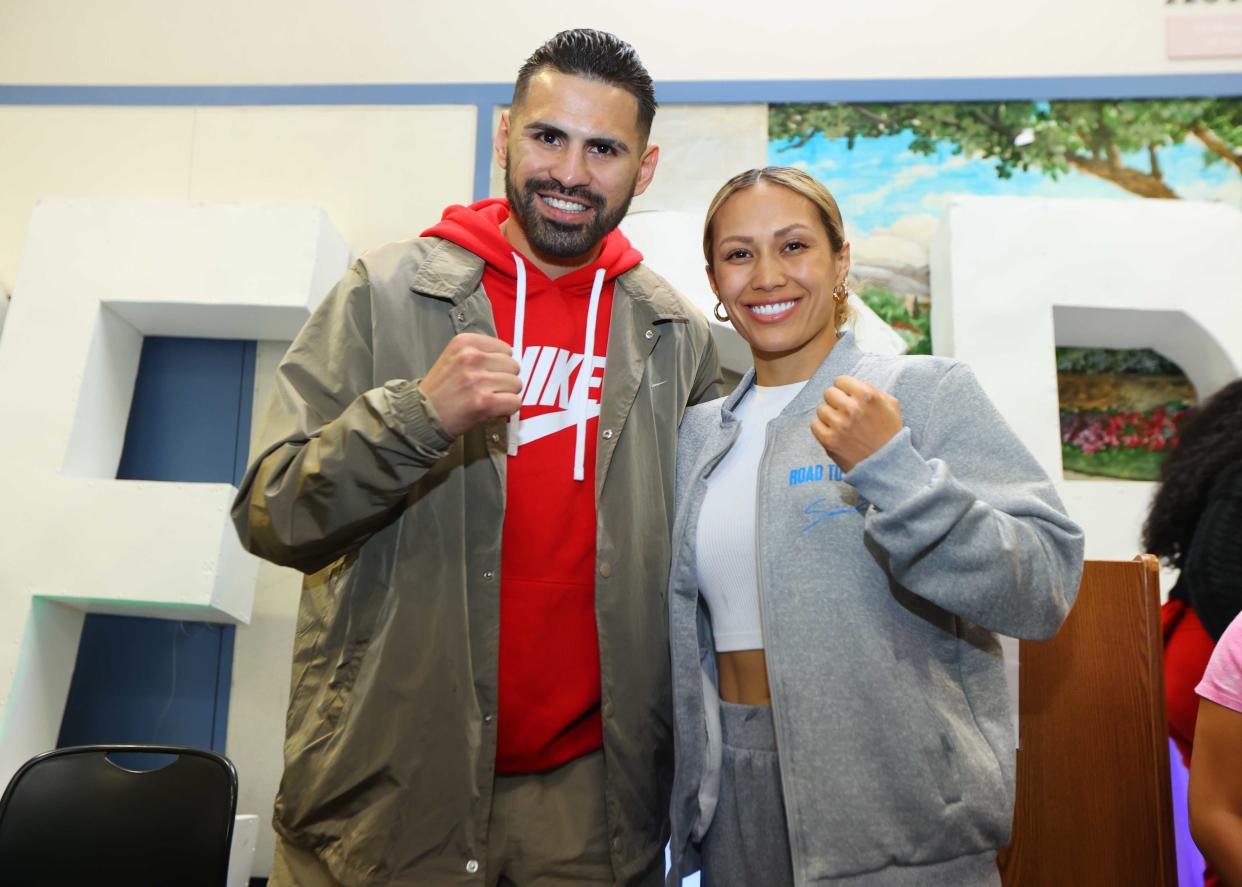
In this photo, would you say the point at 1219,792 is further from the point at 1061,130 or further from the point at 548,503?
the point at 1061,130

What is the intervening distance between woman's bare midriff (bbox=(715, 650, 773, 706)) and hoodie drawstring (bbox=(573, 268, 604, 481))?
1.43 feet

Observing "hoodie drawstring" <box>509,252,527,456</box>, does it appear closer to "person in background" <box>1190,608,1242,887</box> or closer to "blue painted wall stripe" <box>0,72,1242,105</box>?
"person in background" <box>1190,608,1242,887</box>

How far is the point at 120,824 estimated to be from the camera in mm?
2459

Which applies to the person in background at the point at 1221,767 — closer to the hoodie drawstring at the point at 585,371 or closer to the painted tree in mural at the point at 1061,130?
the hoodie drawstring at the point at 585,371

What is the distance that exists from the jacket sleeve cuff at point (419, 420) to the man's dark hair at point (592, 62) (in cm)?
74

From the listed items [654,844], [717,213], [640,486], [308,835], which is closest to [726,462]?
[640,486]

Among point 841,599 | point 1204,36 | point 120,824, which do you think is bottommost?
point 120,824

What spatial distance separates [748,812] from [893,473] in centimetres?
64

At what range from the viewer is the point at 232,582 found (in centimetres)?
363

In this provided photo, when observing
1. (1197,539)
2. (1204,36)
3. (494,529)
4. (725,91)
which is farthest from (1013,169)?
(494,529)

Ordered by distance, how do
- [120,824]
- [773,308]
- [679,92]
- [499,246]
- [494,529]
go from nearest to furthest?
[494,529], [773,308], [499,246], [120,824], [679,92]

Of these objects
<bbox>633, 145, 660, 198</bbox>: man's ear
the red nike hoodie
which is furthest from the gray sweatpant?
<bbox>633, 145, 660, 198</bbox>: man's ear

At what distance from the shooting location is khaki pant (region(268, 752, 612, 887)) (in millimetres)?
1675

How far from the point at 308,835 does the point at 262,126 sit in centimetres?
376
